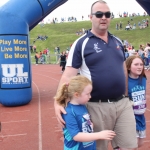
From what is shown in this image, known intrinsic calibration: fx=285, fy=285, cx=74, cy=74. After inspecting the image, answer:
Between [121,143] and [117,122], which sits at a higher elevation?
[117,122]

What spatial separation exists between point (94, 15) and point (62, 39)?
132 ft

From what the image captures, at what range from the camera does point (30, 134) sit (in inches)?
203

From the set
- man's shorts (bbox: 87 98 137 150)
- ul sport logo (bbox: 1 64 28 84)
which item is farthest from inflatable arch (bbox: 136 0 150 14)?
man's shorts (bbox: 87 98 137 150)

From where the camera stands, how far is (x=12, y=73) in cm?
743

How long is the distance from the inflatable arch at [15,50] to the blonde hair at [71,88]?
503 cm

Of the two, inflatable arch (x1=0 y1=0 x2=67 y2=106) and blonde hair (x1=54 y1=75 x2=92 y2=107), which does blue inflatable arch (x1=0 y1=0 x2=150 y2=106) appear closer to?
inflatable arch (x1=0 y1=0 x2=67 y2=106)

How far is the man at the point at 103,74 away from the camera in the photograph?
8.63 feet

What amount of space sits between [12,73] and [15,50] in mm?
604

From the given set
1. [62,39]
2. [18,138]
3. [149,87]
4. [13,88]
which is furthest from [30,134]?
[62,39]

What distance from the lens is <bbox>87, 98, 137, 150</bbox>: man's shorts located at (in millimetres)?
2703

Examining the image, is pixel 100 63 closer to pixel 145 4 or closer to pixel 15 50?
pixel 15 50

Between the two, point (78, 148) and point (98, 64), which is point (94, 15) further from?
point (78, 148)

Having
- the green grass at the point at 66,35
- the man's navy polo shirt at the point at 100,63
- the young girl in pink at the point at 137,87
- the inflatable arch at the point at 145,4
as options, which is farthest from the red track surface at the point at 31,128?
the green grass at the point at 66,35

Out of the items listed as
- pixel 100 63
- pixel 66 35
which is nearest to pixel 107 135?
pixel 100 63
